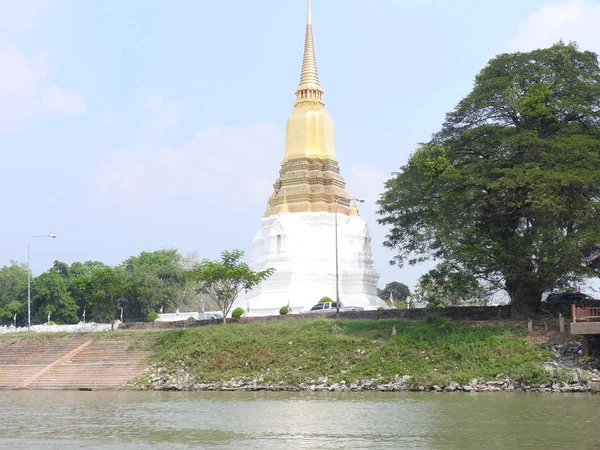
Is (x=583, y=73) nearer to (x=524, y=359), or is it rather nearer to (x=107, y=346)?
(x=524, y=359)

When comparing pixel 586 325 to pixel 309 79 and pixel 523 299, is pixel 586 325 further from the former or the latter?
pixel 309 79

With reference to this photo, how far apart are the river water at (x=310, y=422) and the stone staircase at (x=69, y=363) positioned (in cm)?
662

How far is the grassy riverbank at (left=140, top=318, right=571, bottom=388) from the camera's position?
2919cm

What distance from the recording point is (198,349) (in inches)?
1374

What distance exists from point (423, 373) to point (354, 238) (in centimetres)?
2711

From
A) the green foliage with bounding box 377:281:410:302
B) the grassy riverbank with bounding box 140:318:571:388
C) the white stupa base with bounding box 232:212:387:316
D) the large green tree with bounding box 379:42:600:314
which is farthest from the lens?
the green foliage with bounding box 377:281:410:302

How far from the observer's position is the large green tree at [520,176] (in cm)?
3072

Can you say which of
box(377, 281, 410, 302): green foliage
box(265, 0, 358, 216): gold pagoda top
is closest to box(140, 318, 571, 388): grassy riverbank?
box(265, 0, 358, 216): gold pagoda top

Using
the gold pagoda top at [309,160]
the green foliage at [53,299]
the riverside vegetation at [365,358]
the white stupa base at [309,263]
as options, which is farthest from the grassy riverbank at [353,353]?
the green foliage at [53,299]

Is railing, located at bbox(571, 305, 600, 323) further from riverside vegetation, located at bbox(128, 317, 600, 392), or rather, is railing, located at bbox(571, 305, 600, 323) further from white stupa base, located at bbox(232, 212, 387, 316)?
white stupa base, located at bbox(232, 212, 387, 316)

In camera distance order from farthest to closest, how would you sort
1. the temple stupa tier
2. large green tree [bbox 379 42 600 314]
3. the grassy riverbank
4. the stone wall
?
the temple stupa tier < the stone wall < large green tree [bbox 379 42 600 314] < the grassy riverbank

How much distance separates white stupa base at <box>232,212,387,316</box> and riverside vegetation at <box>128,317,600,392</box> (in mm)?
14802

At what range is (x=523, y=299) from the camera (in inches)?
1331

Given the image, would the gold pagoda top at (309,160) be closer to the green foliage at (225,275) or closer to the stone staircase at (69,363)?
the green foliage at (225,275)
